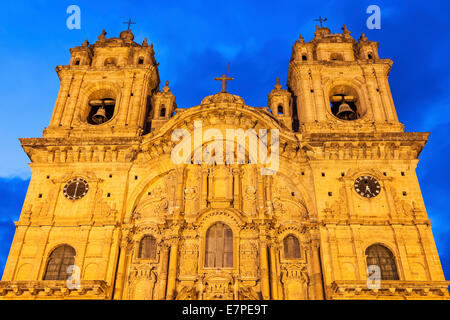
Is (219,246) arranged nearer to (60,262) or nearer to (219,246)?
(219,246)

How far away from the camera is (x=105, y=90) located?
29.7 metres

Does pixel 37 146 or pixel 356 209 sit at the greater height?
pixel 37 146

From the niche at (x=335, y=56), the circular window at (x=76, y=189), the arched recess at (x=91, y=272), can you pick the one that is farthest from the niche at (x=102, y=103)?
the niche at (x=335, y=56)

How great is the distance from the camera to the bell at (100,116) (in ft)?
90.9

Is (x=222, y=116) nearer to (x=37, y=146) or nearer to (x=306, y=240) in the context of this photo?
(x=306, y=240)

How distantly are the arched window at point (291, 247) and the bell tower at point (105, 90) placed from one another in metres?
10.7

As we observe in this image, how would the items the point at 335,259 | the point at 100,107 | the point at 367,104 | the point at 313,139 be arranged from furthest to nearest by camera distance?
the point at 100,107, the point at 367,104, the point at 313,139, the point at 335,259

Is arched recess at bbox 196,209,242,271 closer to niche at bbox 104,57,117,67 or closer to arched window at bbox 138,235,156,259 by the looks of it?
arched window at bbox 138,235,156,259

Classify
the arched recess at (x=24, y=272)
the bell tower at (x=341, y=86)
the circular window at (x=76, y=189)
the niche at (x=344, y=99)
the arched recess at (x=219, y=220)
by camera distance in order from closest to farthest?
the arched recess at (x=24, y=272), the arched recess at (x=219, y=220), the circular window at (x=76, y=189), the bell tower at (x=341, y=86), the niche at (x=344, y=99)

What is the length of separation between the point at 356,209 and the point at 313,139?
177 inches

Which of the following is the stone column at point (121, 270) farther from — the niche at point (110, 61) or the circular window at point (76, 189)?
the niche at point (110, 61)

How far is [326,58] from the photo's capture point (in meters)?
30.3

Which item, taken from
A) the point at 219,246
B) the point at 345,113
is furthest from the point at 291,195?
the point at 345,113
